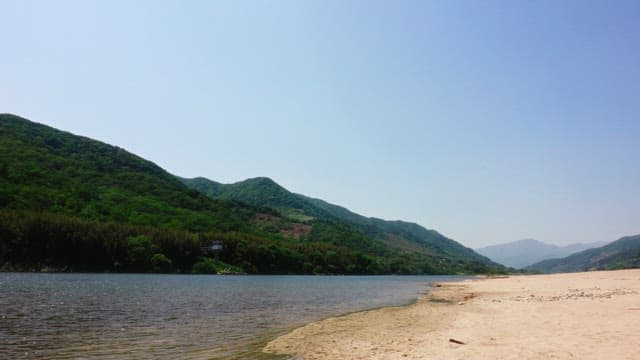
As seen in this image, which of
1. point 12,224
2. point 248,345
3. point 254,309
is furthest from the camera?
point 12,224

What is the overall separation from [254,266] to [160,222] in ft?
165

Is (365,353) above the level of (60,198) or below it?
below

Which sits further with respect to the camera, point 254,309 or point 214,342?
point 254,309

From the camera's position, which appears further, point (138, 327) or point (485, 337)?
point (138, 327)

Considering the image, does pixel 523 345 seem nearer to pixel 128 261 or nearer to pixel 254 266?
pixel 128 261

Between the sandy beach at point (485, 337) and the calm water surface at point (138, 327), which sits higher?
the sandy beach at point (485, 337)

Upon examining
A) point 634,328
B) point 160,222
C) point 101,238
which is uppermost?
point 160,222

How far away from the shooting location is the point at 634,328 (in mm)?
21703

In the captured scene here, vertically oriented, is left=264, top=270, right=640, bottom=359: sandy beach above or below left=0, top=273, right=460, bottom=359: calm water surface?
above

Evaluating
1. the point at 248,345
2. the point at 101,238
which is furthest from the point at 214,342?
the point at 101,238

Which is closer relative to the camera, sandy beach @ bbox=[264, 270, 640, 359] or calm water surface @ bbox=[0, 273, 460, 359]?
sandy beach @ bbox=[264, 270, 640, 359]

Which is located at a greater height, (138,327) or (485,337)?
(485,337)

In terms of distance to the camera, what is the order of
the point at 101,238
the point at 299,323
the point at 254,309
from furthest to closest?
the point at 101,238 < the point at 254,309 < the point at 299,323

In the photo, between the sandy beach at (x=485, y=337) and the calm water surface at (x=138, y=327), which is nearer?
the sandy beach at (x=485, y=337)
